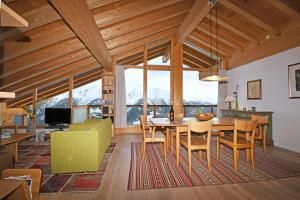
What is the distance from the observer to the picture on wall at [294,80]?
410cm

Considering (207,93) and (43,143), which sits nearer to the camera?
(43,143)

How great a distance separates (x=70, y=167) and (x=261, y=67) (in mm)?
5456

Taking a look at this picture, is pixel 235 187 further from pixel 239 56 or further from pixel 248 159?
pixel 239 56

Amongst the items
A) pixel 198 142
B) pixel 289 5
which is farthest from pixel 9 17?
pixel 289 5

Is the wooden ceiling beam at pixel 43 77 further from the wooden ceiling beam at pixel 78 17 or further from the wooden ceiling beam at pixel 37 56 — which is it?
the wooden ceiling beam at pixel 78 17

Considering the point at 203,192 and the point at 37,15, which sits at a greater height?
the point at 37,15

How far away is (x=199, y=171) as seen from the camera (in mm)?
3002

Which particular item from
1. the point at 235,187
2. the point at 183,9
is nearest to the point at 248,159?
the point at 235,187

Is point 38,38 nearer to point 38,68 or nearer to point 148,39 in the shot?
point 38,68

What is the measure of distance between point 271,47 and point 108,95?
5192 mm

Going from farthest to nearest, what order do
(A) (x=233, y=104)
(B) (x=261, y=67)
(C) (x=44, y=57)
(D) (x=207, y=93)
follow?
(D) (x=207, y=93), (A) (x=233, y=104), (B) (x=261, y=67), (C) (x=44, y=57)

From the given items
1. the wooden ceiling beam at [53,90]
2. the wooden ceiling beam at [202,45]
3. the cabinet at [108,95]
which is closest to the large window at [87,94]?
the wooden ceiling beam at [53,90]

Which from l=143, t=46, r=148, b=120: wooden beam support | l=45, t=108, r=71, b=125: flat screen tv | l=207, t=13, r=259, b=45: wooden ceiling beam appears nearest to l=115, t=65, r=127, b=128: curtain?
l=143, t=46, r=148, b=120: wooden beam support

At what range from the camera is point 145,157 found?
12.3 feet
